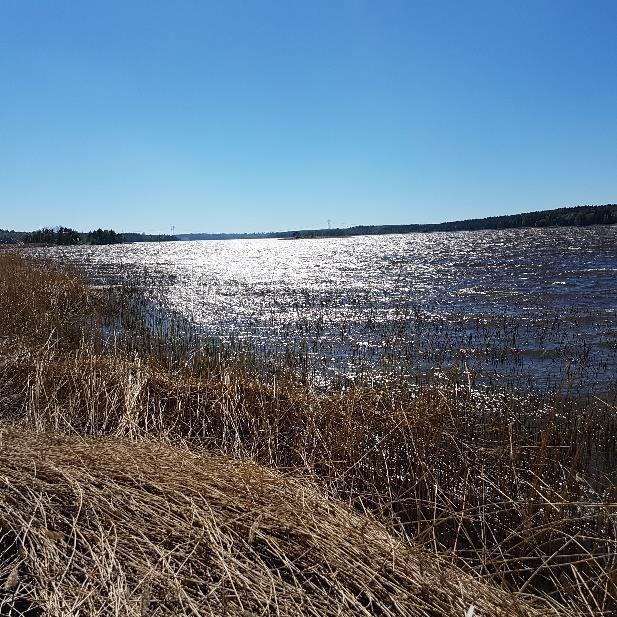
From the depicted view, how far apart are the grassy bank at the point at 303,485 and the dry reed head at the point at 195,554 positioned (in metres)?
0.01

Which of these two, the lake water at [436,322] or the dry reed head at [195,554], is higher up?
the dry reed head at [195,554]

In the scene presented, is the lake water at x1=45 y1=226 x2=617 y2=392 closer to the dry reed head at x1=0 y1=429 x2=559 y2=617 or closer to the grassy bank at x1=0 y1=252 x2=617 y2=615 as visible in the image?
the grassy bank at x1=0 y1=252 x2=617 y2=615

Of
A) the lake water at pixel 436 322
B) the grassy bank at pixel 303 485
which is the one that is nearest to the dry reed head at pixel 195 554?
the grassy bank at pixel 303 485

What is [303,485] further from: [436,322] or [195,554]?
[436,322]

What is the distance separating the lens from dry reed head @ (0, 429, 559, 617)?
6.98ft

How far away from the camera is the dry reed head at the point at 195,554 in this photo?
2.13 meters

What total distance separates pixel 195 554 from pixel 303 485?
1.41 meters

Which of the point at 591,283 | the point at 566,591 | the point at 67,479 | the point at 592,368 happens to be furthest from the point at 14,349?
the point at 591,283

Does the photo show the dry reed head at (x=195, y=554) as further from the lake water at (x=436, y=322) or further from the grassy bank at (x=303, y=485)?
the lake water at (x=436, y=322)

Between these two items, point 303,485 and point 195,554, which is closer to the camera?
point 195,554

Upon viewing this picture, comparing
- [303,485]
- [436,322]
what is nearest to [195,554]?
[303,485]

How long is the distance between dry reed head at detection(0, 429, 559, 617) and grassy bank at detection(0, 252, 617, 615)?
0.01 metres

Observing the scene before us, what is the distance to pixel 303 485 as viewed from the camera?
367 cm

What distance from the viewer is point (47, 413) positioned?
18.8ft
